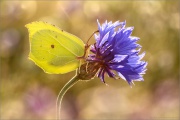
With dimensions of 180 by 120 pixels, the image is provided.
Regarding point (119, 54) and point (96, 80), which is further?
point (96, 80)

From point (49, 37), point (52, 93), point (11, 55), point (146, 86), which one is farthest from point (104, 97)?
point (49, 37)

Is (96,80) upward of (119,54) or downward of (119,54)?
downward

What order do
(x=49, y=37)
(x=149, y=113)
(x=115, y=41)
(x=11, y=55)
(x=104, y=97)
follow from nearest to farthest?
(x=115, y=41)
(x=49, y=37)
(x=11, y=55)
(x=149, y=113)
(x=104, y=97)

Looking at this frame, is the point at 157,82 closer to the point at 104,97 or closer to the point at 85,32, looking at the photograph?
the point at 104,97

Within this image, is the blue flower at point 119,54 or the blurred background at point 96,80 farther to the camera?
the blurred background at point 96,80

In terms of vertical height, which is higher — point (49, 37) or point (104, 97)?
point (49, 37)
